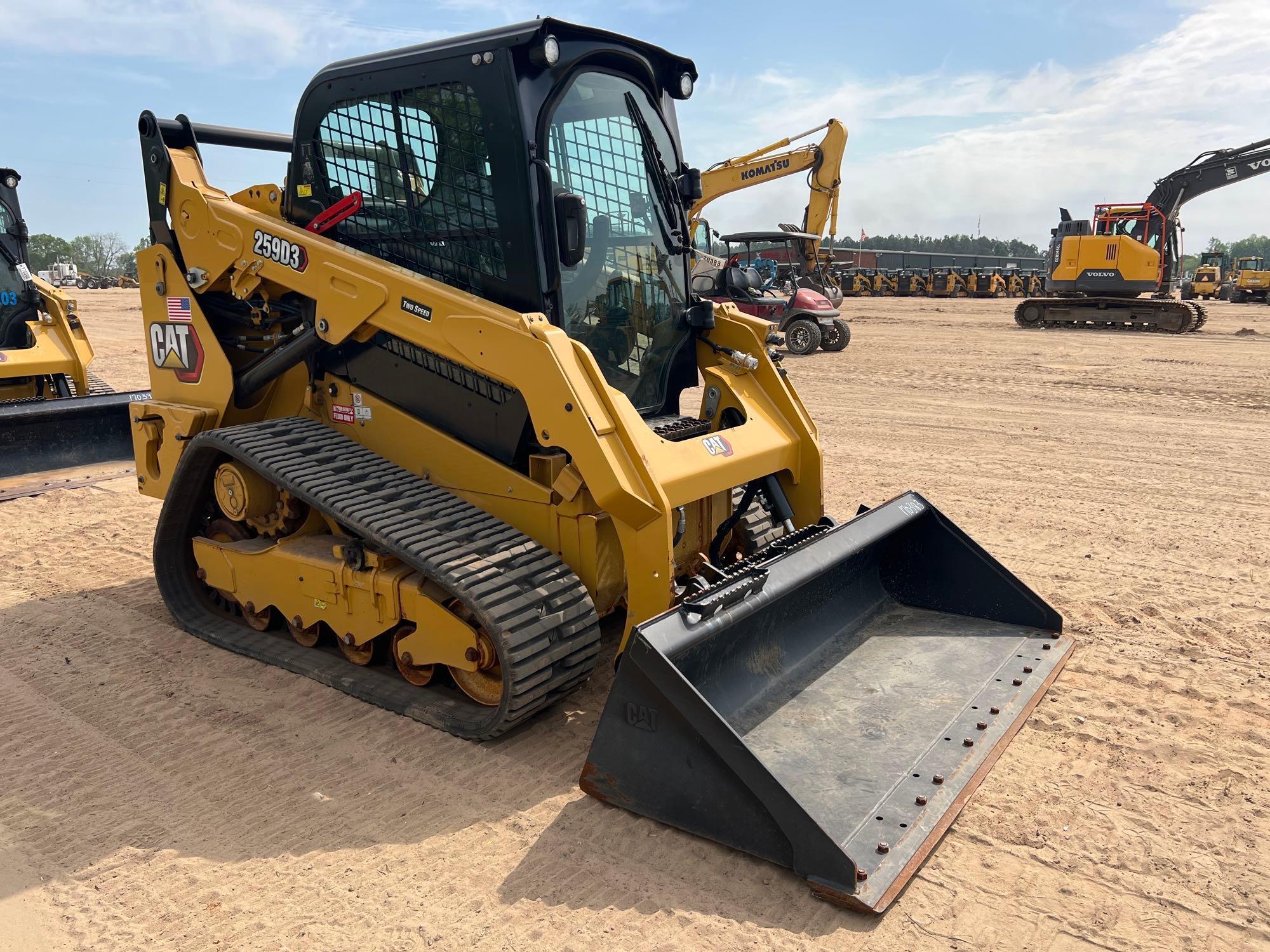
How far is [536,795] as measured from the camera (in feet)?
11.0

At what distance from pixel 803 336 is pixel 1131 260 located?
913 centimetres

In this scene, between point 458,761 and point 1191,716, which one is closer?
point 458,761

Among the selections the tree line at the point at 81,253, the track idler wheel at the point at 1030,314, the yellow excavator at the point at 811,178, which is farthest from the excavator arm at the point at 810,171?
the tree line at the point at 81,253

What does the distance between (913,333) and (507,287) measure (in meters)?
18.3

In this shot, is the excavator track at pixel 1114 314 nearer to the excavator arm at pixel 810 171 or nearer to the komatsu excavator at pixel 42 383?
the excavator arm at pixel 810 171

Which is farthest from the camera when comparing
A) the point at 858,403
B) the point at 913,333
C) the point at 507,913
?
the point at 913,333

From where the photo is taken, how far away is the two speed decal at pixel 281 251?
4.32 m

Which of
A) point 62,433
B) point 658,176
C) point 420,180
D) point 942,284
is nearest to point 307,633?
point 420,180

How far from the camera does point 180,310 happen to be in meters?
4.97

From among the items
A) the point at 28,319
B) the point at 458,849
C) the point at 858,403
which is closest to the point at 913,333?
the point at 858,403

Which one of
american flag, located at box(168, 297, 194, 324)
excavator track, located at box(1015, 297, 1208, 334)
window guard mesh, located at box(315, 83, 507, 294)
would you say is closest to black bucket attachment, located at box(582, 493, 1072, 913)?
window guard mesh, located at box(315, 83, 507, 294)

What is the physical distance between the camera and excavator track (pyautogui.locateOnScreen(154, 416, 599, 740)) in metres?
3.47

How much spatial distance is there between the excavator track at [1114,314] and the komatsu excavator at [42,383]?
19320mm

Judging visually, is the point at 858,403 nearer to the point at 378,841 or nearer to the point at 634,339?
the point at 634,339
